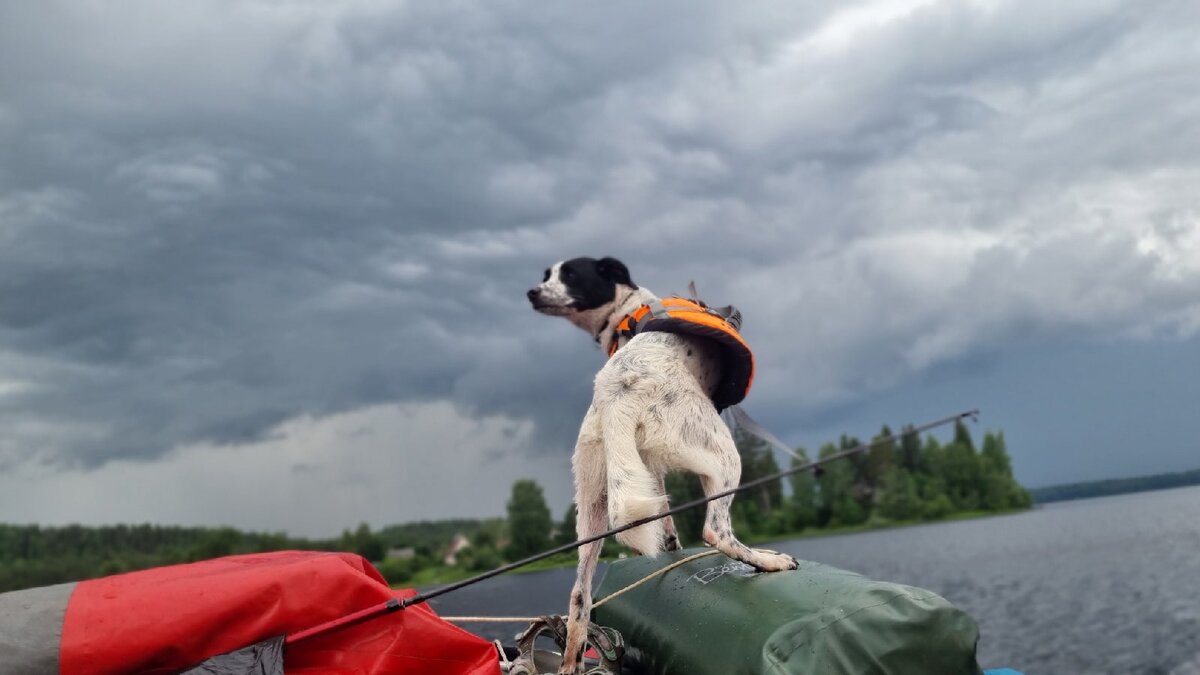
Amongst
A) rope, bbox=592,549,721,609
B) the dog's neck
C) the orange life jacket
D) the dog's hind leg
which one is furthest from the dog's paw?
the dog's neck

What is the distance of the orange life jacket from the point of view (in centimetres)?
466

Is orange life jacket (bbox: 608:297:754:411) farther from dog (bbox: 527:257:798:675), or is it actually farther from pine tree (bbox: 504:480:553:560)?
pine tree (bbox: 504:480:553:560)

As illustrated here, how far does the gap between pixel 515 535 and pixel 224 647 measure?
5227 cm

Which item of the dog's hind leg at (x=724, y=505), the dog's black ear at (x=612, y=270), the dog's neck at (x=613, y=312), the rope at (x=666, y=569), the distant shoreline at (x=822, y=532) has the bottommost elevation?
the distant shoreline at (x=822, y=532)

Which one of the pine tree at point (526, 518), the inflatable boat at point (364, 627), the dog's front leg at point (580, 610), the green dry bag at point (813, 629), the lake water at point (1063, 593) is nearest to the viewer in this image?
the inflatable boat at point (364, 627)

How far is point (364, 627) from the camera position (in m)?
3.32

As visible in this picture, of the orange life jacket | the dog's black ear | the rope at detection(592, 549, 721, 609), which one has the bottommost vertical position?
the rope at detection(592, 549, 721, 609)

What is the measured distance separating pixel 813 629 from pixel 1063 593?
25903mm

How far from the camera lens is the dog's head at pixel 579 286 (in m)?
5.38

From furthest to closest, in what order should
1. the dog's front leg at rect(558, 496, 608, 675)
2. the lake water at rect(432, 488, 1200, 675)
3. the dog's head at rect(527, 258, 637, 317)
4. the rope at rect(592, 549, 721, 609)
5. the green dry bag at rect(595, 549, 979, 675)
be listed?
1. the lake water at rect(432, 488, 1200, 675)
2. the dog's head at rect(527, 258, 637, 317)
3. the rope at rect(592, 549, 721, 609)
4. the dog's front leg at rect(558, 496, 608, 675)
5. the green dry bag at rect(595, 549, 979, 675)

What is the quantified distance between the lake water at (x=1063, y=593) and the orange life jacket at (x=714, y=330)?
1.36 meters

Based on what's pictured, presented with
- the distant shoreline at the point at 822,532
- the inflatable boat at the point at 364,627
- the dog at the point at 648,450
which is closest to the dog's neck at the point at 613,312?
the dog at the point at 648,450

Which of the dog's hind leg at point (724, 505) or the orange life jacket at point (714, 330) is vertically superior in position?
the orange life jacket at point (714, 330)

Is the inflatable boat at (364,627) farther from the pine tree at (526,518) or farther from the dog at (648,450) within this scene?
the pine tree at (526,518)
